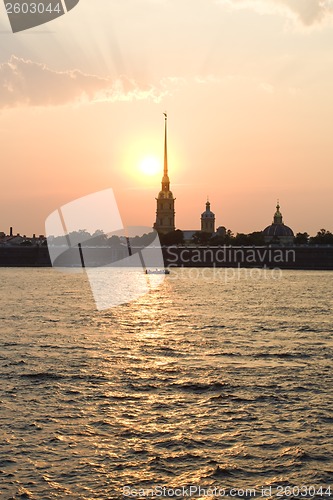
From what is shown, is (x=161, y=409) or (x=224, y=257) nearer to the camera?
(x=161, y=409)

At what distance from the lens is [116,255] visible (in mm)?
190875

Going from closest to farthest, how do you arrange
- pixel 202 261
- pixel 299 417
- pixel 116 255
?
pixel 299 417 < pixel 202 261 < pixel 116 255

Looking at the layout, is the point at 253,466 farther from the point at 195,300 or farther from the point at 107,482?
the point at 195,300

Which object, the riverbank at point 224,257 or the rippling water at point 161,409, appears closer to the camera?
the rippling water at point 161,409

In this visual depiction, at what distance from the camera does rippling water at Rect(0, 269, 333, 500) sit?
14.2 m

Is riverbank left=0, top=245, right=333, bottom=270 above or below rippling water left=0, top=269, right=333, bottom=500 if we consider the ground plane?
above

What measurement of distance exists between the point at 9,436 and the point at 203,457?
173 inches

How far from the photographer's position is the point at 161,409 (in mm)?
18922

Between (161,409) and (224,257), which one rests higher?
(224,257)

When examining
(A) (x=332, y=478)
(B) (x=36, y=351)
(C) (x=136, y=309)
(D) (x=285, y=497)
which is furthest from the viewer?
(C) (x=136, y=309)

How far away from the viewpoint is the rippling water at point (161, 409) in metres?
14.2

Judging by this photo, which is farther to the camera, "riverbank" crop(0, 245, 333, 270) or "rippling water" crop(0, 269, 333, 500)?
"riverbank" crop(0, 245, 333, 270)

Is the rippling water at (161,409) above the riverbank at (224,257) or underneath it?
underneath

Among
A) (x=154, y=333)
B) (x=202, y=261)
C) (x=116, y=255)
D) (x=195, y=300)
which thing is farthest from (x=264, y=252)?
(x=154, y=333)
